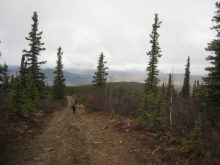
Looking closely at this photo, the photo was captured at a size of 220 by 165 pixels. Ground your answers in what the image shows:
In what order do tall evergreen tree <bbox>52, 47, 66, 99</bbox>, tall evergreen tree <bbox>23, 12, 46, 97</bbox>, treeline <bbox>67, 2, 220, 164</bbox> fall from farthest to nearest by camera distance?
tall evergreen tree <bbox>52, 47, 66, 99</bbox>, tall evergreen tree <bbox>23, 12, 46, 97</bbox>, treeline <bbox>67, 2, 220, 164</bbox>

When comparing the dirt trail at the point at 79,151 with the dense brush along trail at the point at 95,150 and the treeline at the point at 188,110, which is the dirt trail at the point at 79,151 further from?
the treeline at the point at 188,110

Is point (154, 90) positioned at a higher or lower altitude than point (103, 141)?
higher

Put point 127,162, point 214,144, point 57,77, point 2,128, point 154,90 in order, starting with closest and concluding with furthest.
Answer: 1. point 214,144
2. point 127,162
3. point 2,128
4. point 154,90
5. point 57,77

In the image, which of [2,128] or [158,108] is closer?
[2,128]

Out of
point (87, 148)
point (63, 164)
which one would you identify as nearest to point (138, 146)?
point (87, 148)

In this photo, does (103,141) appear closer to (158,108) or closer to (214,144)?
(158,108)

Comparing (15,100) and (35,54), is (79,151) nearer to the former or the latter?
(15,100)

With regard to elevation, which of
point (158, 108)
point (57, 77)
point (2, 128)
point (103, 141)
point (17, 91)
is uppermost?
point (57, 77)

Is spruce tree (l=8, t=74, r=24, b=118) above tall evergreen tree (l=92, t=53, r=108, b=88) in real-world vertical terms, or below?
below

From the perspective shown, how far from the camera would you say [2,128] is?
632 cm

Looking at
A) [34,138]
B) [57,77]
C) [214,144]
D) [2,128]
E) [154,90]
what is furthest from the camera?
[57,77]

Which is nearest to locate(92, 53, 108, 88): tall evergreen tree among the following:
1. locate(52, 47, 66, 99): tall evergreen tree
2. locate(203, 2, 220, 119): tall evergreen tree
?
locate(52, 47, 66, 99): tall evergreen tree

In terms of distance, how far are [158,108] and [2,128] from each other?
8345 millimetres

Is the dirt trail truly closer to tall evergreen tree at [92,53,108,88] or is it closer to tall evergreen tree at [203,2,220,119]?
tall evergreen tree at [203,2,220,119]
